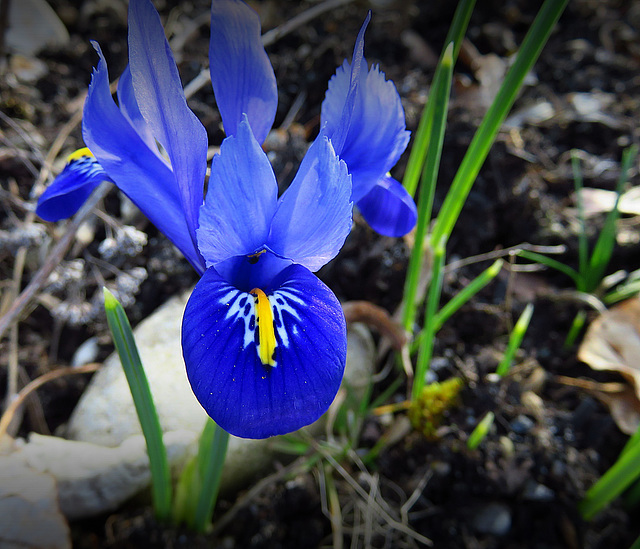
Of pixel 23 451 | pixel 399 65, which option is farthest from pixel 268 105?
pixel 399 65

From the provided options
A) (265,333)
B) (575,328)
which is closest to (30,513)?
(265,333)

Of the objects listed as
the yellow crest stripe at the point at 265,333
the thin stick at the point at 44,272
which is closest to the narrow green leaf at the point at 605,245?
the yellow crest stripe at the point at 265,333

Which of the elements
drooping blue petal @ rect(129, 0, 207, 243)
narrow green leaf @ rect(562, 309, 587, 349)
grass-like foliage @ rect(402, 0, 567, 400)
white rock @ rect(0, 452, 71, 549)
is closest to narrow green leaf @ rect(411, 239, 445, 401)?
grass-like foliage @ rect(402, 0, 567, 400)

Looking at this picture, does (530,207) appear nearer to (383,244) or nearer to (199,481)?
(383,244)

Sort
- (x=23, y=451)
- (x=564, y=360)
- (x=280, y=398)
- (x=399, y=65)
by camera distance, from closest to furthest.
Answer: (x=280, y=398), (x=23, y=451), (x=564, y=360), (x=399, y=65)

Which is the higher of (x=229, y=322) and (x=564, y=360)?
(x=229, y=322)

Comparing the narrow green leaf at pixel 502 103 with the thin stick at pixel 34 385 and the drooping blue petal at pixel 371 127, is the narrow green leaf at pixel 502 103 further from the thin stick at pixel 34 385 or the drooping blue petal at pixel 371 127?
the thin stick at pixel 34 385
